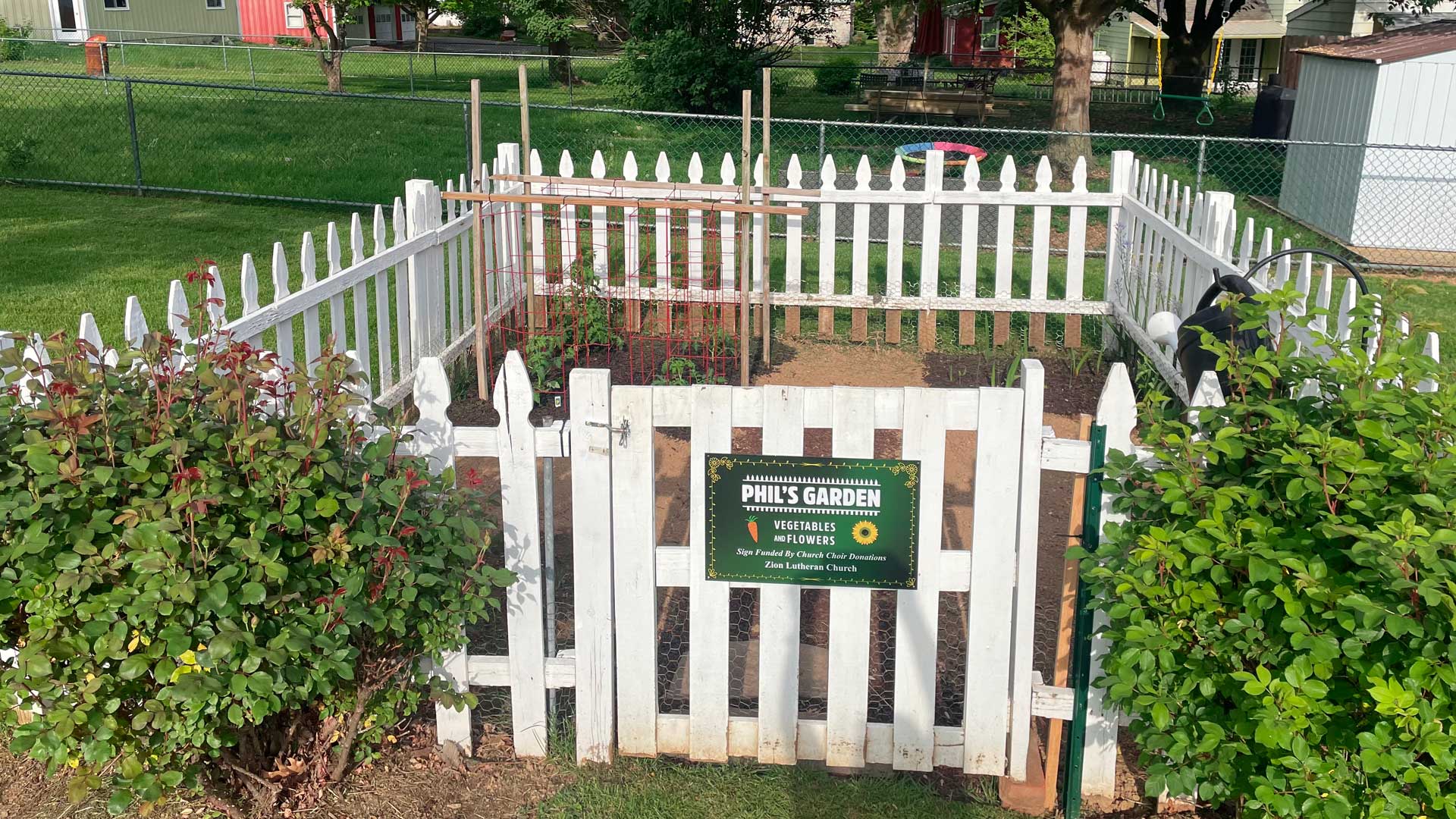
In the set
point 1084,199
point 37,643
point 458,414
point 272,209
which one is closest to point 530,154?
point 458,414

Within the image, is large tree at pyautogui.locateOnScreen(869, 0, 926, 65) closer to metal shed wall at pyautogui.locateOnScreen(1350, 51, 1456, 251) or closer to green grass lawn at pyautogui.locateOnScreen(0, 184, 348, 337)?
metal shed wall at pyautogui.locateOnScreen(1350, 51, 1456, 251)

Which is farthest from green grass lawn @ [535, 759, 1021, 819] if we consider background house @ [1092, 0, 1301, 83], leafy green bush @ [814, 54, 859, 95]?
background house @ [1092, 0, 1301, 83]

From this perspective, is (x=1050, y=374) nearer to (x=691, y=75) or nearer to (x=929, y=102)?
(x=691, y=75)

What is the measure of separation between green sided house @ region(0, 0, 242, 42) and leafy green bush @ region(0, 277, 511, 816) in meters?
36.5

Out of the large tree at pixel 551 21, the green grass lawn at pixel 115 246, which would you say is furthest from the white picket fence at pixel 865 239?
the large tree at pixel 551 21

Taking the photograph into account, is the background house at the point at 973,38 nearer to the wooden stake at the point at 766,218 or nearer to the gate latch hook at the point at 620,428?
the wooden stake at the point at 766,218

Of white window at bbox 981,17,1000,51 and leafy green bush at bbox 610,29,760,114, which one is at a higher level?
white window at bbox 981,17,1000,51

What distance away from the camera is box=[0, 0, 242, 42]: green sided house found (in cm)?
3622

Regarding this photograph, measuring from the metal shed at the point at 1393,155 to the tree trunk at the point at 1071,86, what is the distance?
3690 mm

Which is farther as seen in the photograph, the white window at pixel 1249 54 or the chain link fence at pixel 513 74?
the white window at pixel 1249 54

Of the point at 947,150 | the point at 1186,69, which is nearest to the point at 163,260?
the point at 947,150

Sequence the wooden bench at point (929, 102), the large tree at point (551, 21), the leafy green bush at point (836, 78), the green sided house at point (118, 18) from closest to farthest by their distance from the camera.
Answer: the wooden bench at point (929, 102) → the leafy green bush at point (836, 78) → the large tree at point (551, 21) → the green sided house at point (118, 18)

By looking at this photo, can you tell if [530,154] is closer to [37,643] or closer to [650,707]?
[650,707]

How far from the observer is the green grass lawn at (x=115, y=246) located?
809 cm
